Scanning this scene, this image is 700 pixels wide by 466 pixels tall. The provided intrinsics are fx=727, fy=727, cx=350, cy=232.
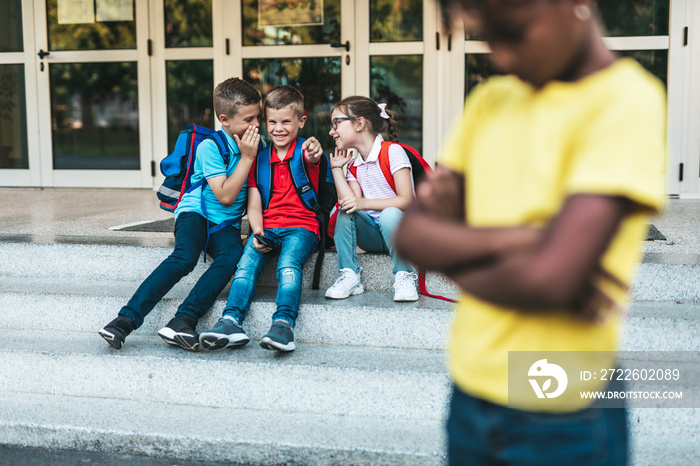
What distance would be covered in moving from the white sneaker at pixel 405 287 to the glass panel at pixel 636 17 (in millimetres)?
3974

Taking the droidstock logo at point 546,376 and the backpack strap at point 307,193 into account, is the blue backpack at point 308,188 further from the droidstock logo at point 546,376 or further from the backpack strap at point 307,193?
the droidstock logo at point 546,376

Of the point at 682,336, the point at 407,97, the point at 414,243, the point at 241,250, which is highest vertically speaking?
the point at 407,97

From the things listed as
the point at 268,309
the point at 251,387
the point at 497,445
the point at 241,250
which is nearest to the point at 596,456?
the point at 497,445

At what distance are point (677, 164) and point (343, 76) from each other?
304cm

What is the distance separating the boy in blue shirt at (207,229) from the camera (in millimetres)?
3014

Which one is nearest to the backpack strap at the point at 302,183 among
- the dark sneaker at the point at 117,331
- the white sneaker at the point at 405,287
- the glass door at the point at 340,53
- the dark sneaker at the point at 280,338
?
the white sneaker at the point at 405,287

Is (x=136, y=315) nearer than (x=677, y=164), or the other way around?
(x=136, y=315)

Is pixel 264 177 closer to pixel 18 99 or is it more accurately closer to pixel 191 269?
pixel 191 269

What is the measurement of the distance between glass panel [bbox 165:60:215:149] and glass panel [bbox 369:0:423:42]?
1618 millimetres

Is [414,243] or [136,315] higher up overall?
[414,243]

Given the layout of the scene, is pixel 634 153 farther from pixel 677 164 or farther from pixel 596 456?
pixel 677 164

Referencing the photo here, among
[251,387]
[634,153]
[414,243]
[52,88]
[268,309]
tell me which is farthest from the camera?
[52,88]

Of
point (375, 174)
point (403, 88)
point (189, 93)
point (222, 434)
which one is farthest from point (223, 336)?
point (189, 93)

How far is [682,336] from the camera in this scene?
289cm
